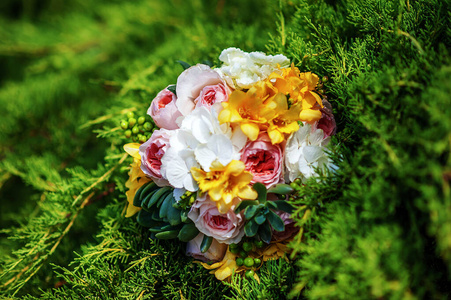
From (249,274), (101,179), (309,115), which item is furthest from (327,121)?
(101,179)

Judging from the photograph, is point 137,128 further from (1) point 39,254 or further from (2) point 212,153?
(1) point 39,254

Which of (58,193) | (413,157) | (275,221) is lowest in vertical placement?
(58,193)

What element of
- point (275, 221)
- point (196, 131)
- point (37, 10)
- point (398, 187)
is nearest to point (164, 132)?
point (196, 131)

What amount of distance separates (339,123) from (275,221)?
0.65ft

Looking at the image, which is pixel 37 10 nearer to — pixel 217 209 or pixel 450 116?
pixel 217 209

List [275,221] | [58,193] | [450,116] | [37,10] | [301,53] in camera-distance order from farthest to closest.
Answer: [37,10], [58,193], [301,53], [275,221], [450,116]

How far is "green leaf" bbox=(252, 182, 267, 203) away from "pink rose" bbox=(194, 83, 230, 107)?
0.14 metres

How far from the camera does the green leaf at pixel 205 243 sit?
49cm

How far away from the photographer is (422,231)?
0.40 meters

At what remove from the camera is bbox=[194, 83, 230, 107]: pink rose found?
50 centimetres

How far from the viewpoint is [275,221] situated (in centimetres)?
46

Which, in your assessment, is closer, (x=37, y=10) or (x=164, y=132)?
(x=164, y=132)

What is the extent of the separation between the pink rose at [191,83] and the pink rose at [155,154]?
0.05 m

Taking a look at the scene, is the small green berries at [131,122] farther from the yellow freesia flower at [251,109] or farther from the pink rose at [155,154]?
the yellow freesia flower at [251,109]
